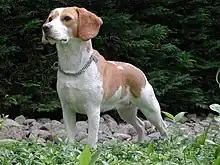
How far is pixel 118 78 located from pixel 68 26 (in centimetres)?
67

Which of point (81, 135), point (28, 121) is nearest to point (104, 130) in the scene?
point (81, 135)

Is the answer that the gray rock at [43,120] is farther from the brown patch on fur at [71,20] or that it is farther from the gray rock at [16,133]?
the brown patch on fur at [71,20]

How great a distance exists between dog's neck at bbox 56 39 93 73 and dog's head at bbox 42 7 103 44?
0.30ft

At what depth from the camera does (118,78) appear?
15.5 ft

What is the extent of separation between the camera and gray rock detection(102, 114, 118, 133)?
6770 mm

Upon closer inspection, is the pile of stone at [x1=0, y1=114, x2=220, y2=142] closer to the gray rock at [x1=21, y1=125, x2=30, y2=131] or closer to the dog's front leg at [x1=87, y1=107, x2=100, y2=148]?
the gray rock at [x1=21, y1=125, x2=30, y2=131]

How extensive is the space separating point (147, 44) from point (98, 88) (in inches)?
114

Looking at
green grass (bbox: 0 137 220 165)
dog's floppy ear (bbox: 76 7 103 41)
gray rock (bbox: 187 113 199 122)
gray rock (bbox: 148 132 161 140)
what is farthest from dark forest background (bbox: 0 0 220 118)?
green grass (bbox: 0 137 220 165)

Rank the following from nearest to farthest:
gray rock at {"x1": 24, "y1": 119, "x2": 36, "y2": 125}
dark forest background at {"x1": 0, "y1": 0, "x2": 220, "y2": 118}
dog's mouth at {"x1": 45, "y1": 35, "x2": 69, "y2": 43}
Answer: dog's mouth at {"x1": 45, "y1": 35, "x2": 69, "y2": 43}, gray rock at {"x1": 24, "y1": 119, "x2": 36, "y2": 125}, dark forest background at {"x1": 0, "y1": 0, "x2": 220, "y2": 118}

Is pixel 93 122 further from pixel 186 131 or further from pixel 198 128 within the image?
pixel 198 128

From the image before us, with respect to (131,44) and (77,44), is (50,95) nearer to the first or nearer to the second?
(131,44)

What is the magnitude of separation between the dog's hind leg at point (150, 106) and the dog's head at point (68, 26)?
88 centimetres

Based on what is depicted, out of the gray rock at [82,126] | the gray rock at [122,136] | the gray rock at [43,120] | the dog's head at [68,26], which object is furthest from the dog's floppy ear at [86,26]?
the gray rock at [43,120]

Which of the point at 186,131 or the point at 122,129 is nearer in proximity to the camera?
the point at 186,131
